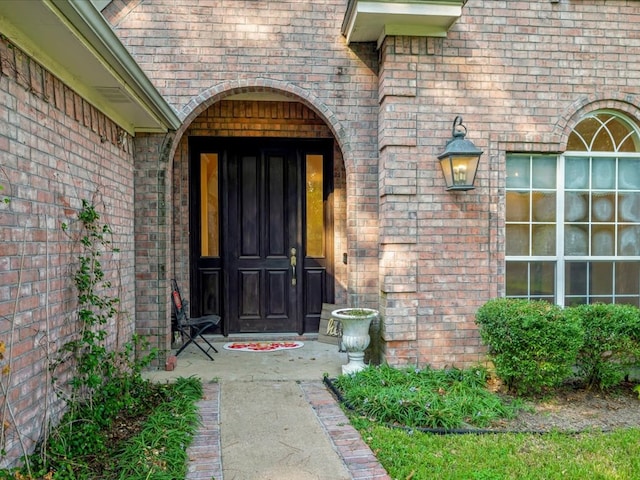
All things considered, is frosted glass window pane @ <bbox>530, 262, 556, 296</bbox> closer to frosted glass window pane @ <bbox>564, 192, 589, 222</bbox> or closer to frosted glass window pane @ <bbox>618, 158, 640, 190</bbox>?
frosted glass window pane @ <bbox>564, 192, 589, 222</bbox>

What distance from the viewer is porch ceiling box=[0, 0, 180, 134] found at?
2289mm

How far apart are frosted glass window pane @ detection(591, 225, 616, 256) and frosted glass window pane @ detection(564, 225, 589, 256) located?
0.08m

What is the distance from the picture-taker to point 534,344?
3846 millimetres

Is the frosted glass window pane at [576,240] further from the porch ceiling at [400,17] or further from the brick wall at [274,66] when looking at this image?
the porch ceiling at [400,17]

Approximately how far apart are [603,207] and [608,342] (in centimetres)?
151

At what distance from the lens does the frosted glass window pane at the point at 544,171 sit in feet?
15.6

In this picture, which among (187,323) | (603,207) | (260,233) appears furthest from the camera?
(260,233)

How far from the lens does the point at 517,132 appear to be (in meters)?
4.62

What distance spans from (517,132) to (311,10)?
7.72 feet

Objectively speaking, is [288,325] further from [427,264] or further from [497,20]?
[497,20]

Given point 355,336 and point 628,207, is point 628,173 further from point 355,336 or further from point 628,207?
point 355,336

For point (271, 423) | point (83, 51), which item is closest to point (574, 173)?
point (271, 423)

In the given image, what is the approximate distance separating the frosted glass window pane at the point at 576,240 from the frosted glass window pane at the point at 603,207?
17 cm

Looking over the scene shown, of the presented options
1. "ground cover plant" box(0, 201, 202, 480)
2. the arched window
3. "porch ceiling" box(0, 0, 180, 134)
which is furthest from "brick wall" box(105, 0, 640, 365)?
"ground cover plant" box(0, 201, 202, 480)
